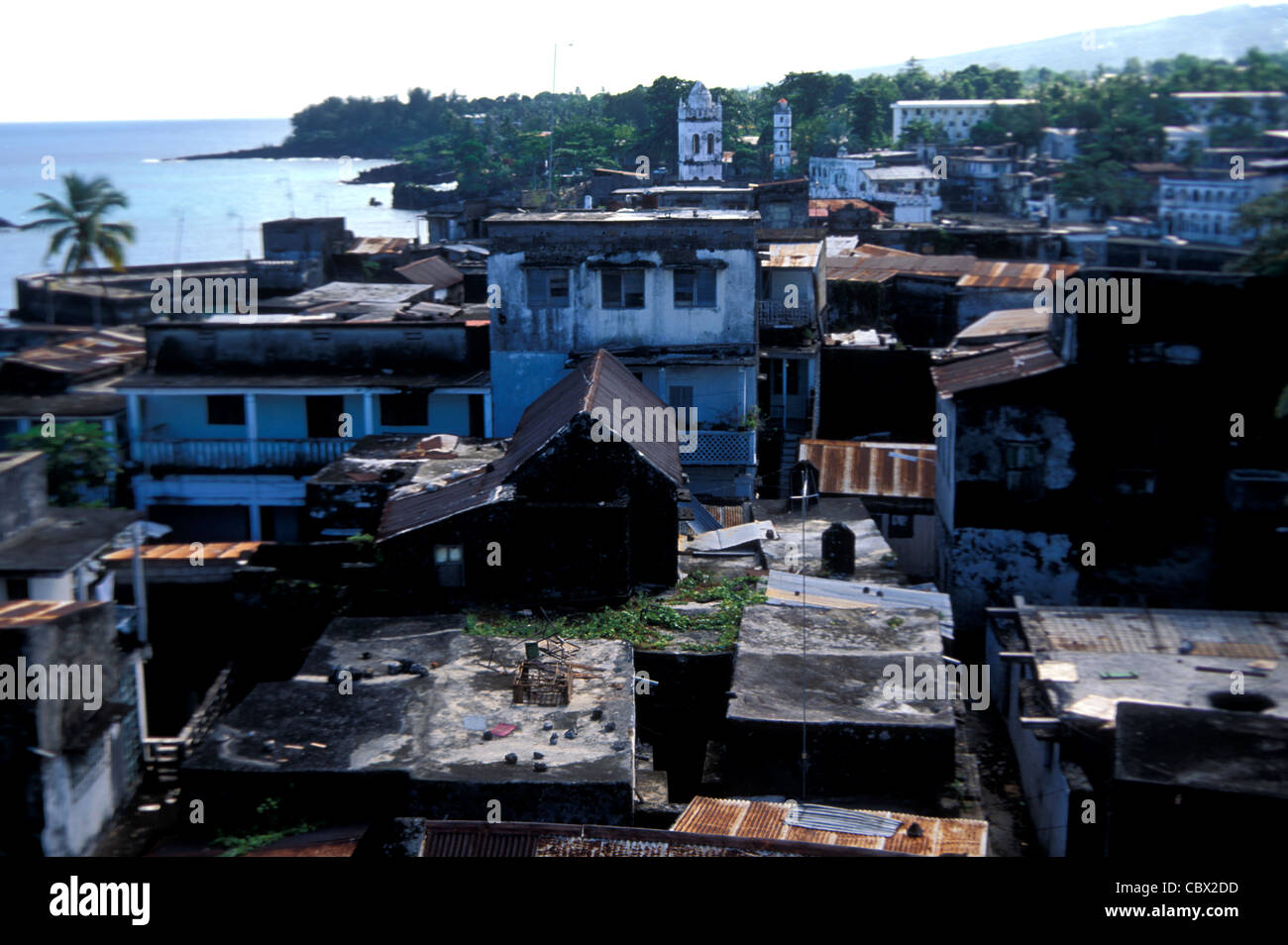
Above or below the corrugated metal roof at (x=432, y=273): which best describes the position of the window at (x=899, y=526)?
below

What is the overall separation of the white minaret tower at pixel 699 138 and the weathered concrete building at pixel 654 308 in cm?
5190

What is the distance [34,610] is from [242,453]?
13.3 meters

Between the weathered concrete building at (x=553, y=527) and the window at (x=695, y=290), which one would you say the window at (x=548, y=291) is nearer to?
the window at (x=695, y=290)

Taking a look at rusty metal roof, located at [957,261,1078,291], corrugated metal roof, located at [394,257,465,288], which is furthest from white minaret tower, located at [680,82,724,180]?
rusty metal roof, located at [957,261,1078,291]

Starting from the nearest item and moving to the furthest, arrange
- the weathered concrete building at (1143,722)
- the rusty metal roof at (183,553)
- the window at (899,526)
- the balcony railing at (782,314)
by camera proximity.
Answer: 1. the weathered concrete building at (1143,722)
2. the rusty metal roof at (183,553)
3. the window at (899,526)
4. the balcony railing at (782,314)

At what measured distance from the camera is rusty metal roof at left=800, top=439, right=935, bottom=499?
27.9 meters

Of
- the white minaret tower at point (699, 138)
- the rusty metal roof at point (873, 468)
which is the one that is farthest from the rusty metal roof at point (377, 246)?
the rusty metal roof at point (873, 468)

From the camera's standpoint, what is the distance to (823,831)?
1277cm

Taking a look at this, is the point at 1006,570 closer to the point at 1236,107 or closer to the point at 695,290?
the point at 695,290

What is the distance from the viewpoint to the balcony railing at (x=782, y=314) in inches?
1308
